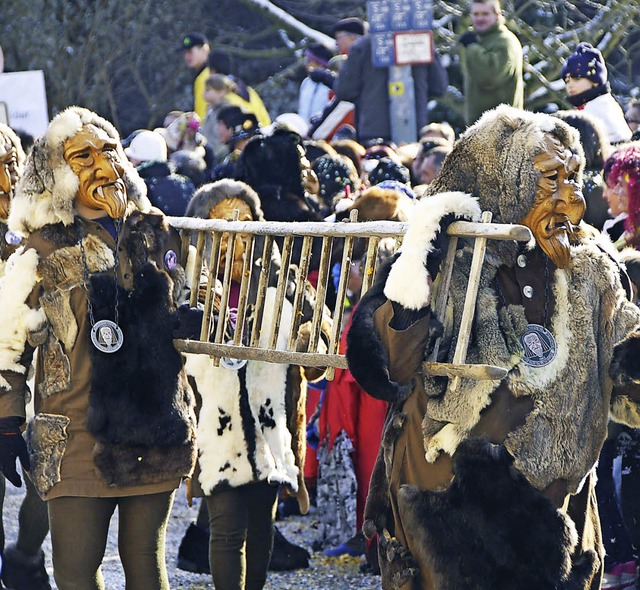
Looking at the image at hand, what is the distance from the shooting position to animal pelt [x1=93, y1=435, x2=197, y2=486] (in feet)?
13.9

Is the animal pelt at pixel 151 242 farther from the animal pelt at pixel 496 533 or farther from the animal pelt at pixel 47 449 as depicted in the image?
the animal pelt at pixel 496 533

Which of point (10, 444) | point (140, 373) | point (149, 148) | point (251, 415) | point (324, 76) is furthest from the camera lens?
point (324, 76)

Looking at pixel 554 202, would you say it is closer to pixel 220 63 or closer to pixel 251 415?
pixel 251 415

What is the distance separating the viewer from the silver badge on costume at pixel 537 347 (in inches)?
146

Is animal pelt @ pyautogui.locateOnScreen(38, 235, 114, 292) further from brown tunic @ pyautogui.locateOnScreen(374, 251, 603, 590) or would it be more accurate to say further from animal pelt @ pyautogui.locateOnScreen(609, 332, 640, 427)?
animal pelt @ pyautogui.locateOnScreen(609, 332, 640, 427)

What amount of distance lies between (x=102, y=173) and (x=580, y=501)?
1978mm

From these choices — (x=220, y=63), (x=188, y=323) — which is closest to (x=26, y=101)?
(x=220, y=63)

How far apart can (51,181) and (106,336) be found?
0.60 m

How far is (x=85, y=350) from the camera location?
4.29m

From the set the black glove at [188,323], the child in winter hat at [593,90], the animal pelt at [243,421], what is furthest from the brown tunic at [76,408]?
the child in winter hat at [593,90]

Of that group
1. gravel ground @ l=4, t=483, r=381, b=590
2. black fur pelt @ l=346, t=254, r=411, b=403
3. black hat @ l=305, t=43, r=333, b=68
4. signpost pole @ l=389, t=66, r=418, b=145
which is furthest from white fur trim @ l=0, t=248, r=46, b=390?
black hat @ l=305, t=43, r=333, b=68

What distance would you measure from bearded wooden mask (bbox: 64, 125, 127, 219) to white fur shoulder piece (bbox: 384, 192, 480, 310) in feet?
4.06

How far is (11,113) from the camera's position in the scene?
9.62 meters

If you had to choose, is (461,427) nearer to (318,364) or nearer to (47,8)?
(318,364)
